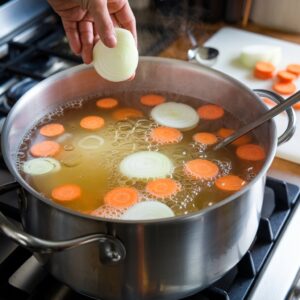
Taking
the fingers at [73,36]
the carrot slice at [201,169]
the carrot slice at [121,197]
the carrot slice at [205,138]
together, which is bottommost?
the carrot slice at [205,138]

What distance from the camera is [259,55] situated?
1.27m

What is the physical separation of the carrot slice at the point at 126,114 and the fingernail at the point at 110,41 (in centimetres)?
21

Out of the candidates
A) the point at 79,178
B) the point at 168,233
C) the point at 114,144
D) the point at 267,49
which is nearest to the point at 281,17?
the point at 267,49

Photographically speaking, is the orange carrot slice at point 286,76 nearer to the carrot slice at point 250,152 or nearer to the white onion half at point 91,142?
the carrot slice at point 250,152

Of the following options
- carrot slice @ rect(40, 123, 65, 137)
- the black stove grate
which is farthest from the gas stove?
carrot slice @ rect(40, 123, 65, 137)

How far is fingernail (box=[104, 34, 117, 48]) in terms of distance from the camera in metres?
0.75

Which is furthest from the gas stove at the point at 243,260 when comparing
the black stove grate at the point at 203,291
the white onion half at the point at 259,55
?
the white onion half at the point at 259,55

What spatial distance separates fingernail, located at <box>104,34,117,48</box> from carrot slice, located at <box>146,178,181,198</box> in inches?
8.0

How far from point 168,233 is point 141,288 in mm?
99

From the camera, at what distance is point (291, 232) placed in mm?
831

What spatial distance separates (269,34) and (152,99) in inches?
23.6

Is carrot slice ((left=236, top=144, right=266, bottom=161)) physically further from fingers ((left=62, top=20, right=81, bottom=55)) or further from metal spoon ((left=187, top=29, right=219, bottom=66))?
metal spoon ((left=187, top=29, right=219, bottom=66))

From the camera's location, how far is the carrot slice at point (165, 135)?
0.89 m

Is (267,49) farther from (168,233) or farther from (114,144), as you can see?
(168,233)
